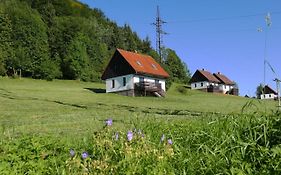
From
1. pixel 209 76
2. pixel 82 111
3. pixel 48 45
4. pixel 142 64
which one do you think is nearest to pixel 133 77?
pixel 142 64

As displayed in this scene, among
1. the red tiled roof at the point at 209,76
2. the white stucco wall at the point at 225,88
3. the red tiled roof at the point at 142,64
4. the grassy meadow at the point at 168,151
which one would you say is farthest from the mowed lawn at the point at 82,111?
the white stucco wall at the point at 225,88

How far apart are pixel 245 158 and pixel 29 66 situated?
66369 mm

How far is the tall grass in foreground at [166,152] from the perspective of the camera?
146 inches

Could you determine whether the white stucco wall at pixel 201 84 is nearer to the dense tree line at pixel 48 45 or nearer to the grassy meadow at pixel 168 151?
the dense tree line at pixel 48 45

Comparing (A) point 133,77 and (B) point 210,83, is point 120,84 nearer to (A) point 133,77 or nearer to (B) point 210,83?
(A) point 133,77

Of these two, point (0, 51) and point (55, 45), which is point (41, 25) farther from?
point (0, 51)

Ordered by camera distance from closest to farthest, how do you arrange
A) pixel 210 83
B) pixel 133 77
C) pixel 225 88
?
pixel 133 77
pixel 210 83
pixel 225 88

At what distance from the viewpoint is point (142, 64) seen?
58000 mm

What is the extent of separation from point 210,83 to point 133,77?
48484mm

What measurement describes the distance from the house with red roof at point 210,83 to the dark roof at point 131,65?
39.6 m

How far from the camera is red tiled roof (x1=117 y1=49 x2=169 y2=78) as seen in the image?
182ft

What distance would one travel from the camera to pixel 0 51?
65.3 m

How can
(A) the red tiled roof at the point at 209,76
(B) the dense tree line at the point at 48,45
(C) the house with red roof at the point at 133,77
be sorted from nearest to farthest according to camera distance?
(C) the house with red roof at the point at 133,77, (B) the dense tree line at the point at 48,45, (A) the red tiled roof at the point at 209,76

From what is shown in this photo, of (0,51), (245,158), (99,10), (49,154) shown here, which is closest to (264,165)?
(245,158)
